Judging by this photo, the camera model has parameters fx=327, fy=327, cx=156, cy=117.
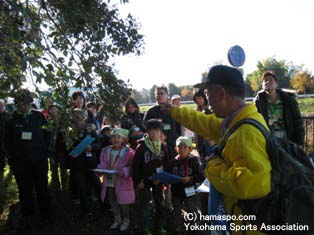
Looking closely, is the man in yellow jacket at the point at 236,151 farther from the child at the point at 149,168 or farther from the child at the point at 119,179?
the child at the point at 119,179

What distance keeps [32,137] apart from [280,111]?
12.1 feet

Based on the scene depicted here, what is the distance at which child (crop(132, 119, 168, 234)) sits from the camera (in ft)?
14.4

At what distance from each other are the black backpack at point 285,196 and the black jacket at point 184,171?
2.22 meters

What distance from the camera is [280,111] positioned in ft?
15.7

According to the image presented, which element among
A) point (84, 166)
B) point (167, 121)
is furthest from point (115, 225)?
point (167, 121)

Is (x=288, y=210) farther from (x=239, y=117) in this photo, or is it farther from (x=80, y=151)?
(x=80, y=151)

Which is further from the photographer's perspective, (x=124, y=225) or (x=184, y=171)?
(x=124, y=225)

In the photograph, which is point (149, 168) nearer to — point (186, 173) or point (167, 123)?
point (186, 173)

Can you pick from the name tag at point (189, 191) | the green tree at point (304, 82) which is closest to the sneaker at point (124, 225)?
the name tag at point (189, 191)

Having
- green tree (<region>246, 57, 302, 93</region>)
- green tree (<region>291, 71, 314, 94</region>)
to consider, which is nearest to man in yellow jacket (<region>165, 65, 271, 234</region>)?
green tree (<region>291, 71, 314, 94</region>)

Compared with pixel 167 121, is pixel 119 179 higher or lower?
lower

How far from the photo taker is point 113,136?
187 inches

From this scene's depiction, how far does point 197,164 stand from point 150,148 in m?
0.69

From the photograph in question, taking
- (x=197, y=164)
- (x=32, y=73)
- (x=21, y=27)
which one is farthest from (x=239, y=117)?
(x=197, y=164)
